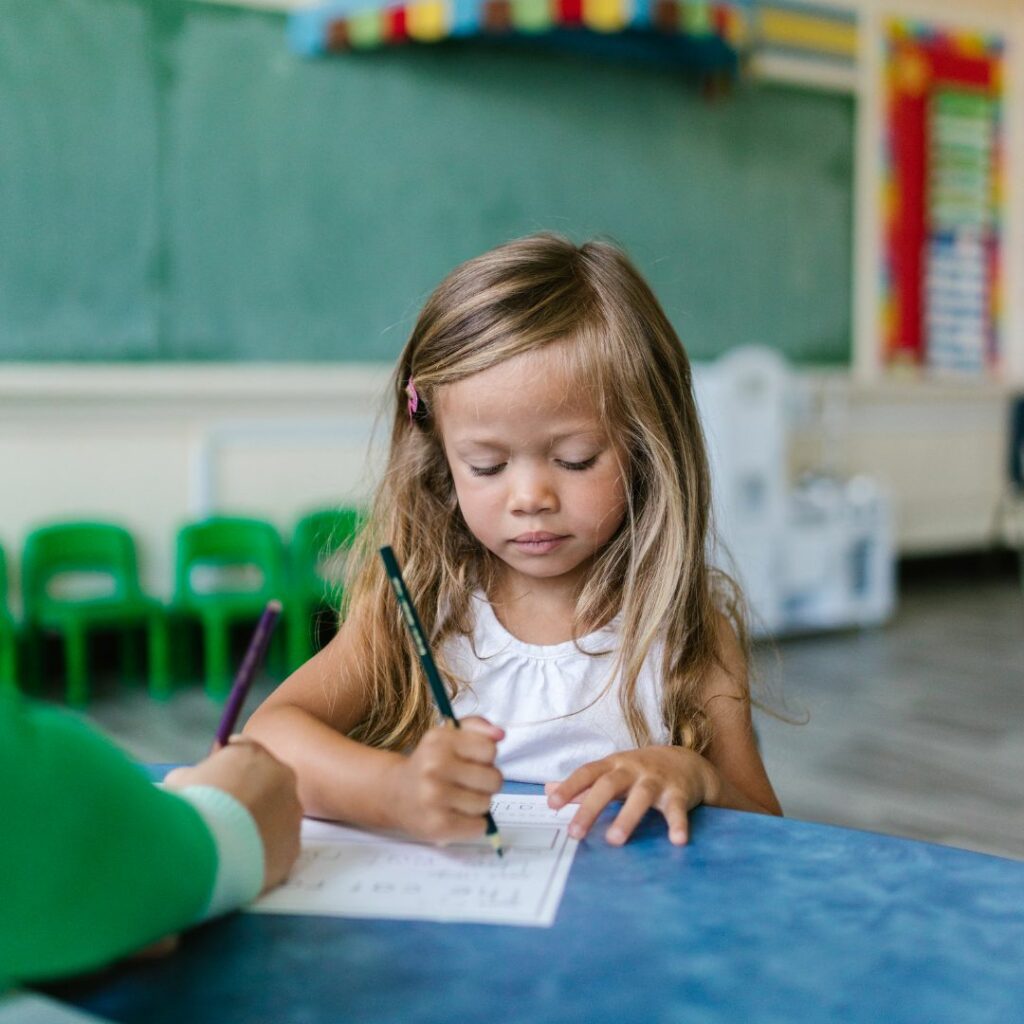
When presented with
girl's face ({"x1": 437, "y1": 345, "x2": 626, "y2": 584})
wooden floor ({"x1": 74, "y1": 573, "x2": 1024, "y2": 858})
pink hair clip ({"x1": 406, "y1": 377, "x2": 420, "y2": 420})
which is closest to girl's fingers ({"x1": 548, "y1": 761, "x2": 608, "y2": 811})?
girl's face ({"x1": 437, "y1": 345, "x2": 626, "y2": 584})

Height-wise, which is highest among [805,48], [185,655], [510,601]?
[805,48]

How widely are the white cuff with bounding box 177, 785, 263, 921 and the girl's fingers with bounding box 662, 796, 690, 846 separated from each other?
0.81ft

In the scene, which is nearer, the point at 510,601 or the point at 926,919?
the point at 926,919

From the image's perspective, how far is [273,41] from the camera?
4.00 metres

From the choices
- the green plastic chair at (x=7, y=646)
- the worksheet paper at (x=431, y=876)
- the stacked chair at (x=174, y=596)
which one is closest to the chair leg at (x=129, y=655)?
the stacked chair at (x=174, y=596)

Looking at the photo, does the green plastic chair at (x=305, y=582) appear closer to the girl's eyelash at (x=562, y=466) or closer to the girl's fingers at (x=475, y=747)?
the girl's eyelash at (x=562, y=466)

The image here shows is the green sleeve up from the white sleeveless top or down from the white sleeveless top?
up

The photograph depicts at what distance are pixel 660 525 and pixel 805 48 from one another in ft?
15.4

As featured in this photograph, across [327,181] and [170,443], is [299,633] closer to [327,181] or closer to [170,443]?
[170,443]

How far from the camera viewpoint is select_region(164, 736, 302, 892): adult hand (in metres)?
0.68

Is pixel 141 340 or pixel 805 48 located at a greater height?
pixel 805 48

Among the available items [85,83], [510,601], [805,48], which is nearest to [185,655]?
[85,83]

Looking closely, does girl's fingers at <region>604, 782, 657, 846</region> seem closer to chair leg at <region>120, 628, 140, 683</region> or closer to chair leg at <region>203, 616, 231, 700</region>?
chair leg at <region>203, 616, 231, 700</region>

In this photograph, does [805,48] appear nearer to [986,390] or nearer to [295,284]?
[986,390]
